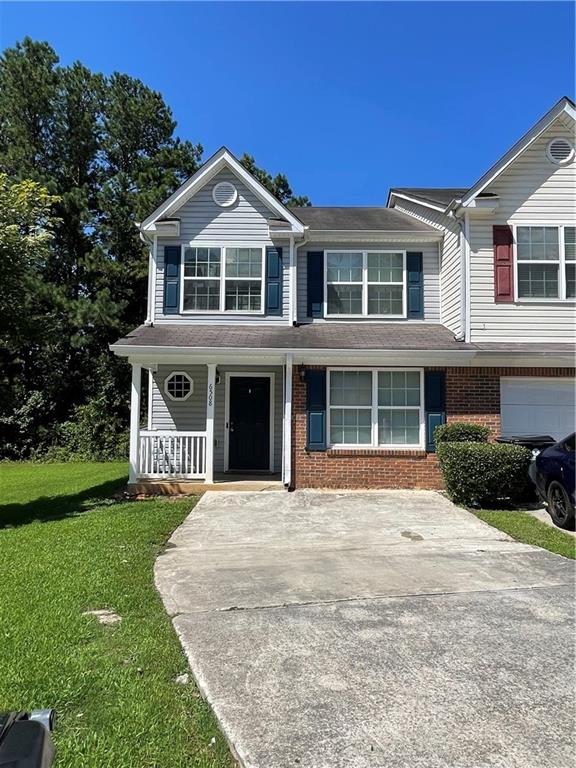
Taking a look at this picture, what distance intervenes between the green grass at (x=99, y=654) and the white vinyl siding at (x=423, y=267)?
7.02 meters

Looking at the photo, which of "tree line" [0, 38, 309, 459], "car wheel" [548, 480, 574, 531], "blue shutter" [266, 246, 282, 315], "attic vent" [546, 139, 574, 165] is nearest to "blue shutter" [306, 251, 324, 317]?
"blue shutter" [266, 246, 282, 315]

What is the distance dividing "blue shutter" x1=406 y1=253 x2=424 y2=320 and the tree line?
36.3 feet

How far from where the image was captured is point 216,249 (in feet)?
39.7

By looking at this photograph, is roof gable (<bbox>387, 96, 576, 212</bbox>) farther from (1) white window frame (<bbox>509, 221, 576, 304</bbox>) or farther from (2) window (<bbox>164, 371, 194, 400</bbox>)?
(2) window (<bbox>164, 371, 194, 400</bbox>)

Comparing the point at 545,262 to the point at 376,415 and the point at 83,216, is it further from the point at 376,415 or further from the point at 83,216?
the point at 83,216

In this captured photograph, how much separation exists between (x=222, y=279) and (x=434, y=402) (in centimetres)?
560

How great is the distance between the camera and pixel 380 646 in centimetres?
342

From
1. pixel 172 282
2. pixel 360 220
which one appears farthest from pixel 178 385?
pixel 360 220

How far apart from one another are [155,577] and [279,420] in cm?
710

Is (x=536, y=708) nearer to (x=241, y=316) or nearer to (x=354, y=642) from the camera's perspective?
(x=354, y=642)

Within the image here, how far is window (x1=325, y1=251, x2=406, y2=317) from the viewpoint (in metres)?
12.1

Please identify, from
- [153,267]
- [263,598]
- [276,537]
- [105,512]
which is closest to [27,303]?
[153,267]

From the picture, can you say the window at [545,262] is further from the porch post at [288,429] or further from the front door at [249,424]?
the front door at [249,424]

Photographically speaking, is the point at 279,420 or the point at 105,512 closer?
the point at 105,512
